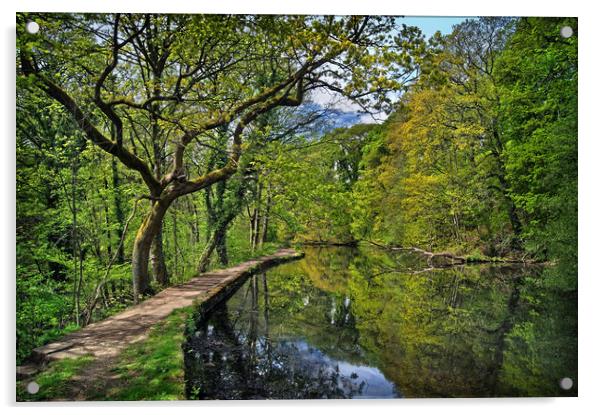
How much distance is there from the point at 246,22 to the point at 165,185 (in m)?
2.71

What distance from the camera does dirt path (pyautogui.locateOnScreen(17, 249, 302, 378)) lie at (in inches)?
147

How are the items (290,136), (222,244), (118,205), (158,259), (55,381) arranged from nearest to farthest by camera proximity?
(55,381) → (290,136) → (158,259) → (118,205) → (222,244)

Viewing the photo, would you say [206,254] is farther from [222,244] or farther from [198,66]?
[198,66]

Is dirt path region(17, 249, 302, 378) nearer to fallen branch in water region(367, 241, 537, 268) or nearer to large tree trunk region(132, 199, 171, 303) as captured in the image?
large tree trunk region(132, 199, 171, 303)

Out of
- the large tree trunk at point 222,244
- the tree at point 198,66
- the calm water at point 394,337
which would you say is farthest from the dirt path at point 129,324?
the tree at point 198,66

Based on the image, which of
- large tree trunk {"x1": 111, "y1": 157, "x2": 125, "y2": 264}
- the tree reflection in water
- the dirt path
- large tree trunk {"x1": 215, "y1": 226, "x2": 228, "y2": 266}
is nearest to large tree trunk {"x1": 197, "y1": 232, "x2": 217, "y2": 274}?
large tree trunk {"x1": 215, "y1": 226, "x2": 228, "y2": 266}

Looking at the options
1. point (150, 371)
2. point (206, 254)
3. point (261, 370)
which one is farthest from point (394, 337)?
point (206, 254)

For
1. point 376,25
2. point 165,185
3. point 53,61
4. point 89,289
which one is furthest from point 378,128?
point 89,289

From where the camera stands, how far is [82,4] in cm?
397

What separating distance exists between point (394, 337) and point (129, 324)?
3.20m

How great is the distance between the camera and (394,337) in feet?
16.8

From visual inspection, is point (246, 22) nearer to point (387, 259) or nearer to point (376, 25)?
point (376, 25)

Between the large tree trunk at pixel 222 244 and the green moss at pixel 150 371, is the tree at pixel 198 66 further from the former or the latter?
the large tree trunk at pixel 222 244

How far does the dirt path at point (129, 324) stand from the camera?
12.2ft
